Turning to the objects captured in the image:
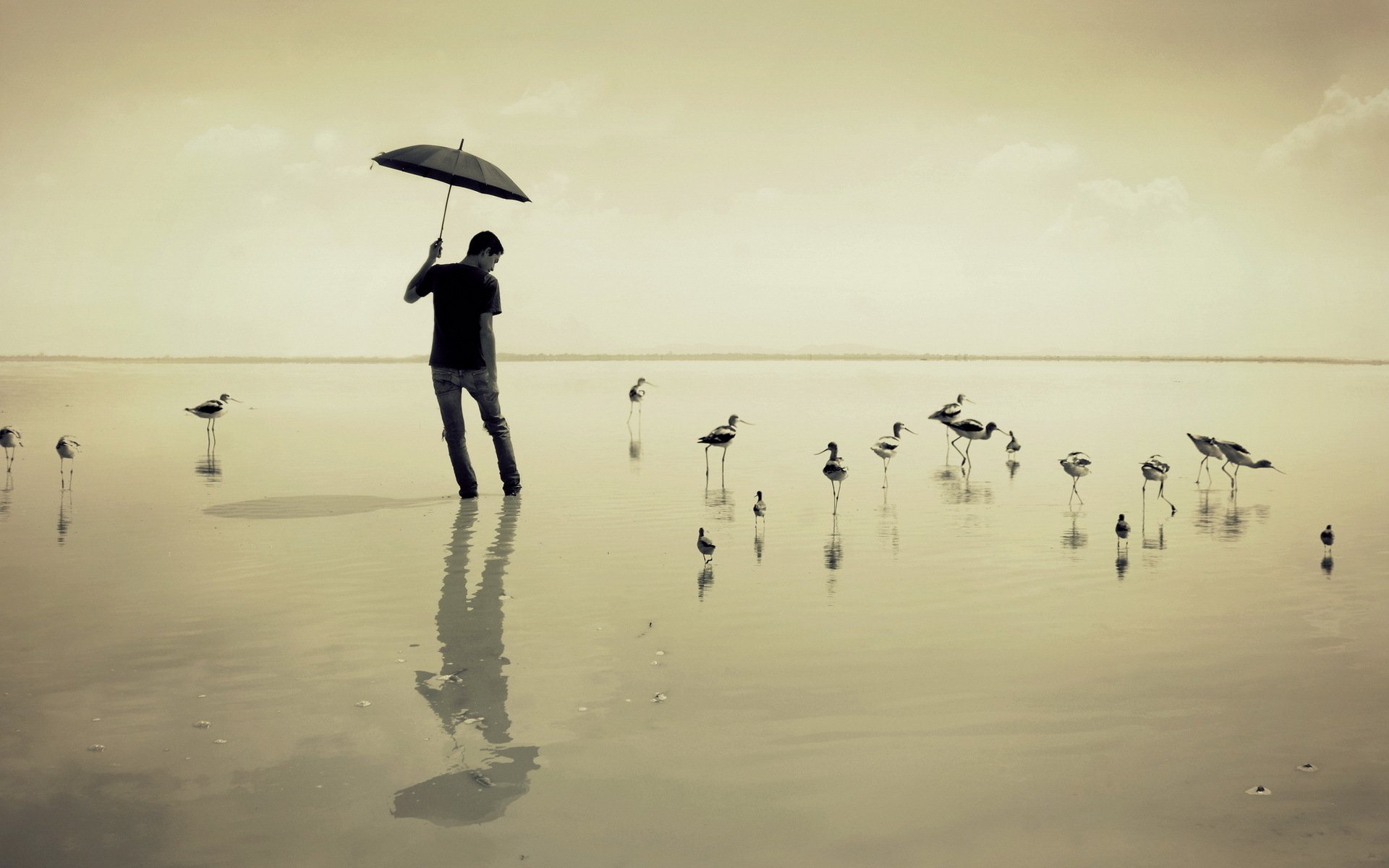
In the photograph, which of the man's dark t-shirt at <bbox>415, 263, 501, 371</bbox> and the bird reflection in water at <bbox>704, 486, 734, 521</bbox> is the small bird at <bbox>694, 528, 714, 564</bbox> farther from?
the man's dark t-shirt at <bbox>415, 263, 501, 371</bbox>

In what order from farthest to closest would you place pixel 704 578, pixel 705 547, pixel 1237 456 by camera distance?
pixel 1237 456 → pixel 705 547 → pixel 704 578

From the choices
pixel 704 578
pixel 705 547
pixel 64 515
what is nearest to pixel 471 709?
pixel 704 578

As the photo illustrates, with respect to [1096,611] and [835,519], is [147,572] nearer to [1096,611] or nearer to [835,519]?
[835,519]

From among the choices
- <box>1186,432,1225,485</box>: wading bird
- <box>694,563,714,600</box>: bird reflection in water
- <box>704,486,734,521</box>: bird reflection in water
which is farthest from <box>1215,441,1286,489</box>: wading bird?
<box>694,563,714,600</box>: bird reflection in water

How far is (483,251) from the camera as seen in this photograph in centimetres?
1336

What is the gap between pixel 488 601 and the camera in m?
7.93

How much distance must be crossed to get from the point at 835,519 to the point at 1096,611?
15.4 feet

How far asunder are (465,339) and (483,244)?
4.39ft

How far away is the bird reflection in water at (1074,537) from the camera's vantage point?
35.0 feet

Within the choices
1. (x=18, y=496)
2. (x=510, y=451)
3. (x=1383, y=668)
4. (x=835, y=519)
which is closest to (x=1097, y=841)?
(x=1383, y=668)

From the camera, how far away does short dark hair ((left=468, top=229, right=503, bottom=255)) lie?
1333 cm

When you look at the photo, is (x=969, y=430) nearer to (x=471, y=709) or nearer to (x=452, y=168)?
(x=452, y=168)

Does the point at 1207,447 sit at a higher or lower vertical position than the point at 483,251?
lower

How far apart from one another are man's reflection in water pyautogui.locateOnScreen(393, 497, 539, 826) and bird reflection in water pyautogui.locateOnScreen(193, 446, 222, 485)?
27.6 feet
